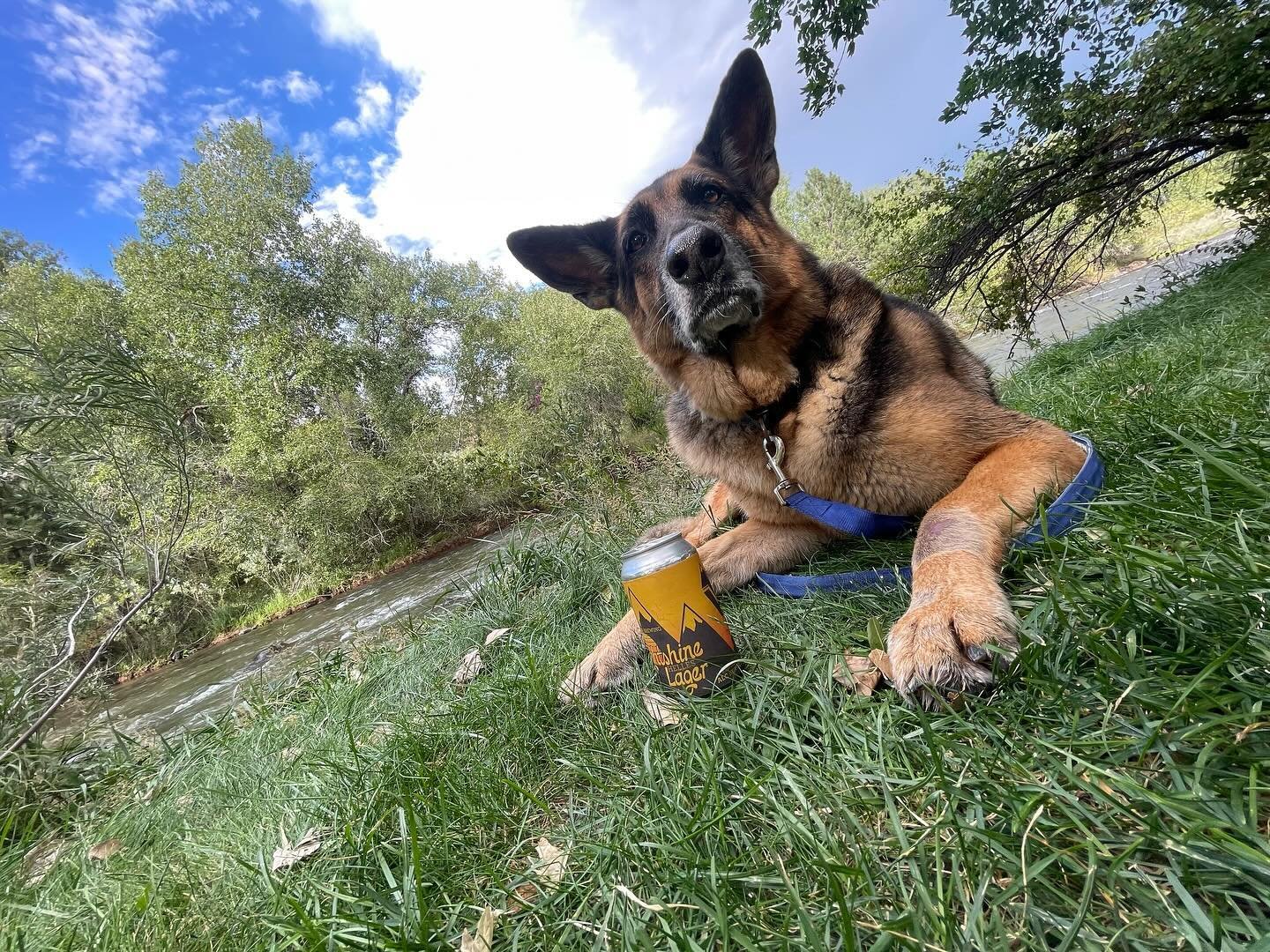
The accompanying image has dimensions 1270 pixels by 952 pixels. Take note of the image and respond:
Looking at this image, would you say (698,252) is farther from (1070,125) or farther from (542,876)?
(1070,125)

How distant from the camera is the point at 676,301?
8.71 ft

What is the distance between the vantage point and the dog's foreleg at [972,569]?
1.25 m

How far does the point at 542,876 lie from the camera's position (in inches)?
47.5

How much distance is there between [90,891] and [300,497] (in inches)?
788

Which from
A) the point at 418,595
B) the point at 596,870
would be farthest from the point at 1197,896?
the point at 418,595

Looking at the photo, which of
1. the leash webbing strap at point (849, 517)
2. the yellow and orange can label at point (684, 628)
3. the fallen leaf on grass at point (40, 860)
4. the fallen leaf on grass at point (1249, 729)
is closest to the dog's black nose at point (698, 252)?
the leash webbing strap at point (849, 517)

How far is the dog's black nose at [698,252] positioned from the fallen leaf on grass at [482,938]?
7.87ft

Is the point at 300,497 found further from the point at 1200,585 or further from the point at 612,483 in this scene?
the point at 1200,585

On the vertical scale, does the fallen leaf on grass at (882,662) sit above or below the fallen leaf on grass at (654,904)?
below

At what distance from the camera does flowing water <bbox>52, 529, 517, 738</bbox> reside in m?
5.76

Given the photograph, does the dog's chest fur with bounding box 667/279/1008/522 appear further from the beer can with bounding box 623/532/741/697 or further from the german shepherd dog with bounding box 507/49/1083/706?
the beer can with bounding box 623/532/741/697

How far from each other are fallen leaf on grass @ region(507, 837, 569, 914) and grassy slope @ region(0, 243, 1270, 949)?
0.11ft

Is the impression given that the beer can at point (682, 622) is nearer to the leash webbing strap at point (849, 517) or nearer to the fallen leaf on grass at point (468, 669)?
the leash webbing strap at point (849, 517)

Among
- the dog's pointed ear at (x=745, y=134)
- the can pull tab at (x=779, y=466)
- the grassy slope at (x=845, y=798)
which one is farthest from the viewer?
the dog's pointed ear at (x=745, y=134)
